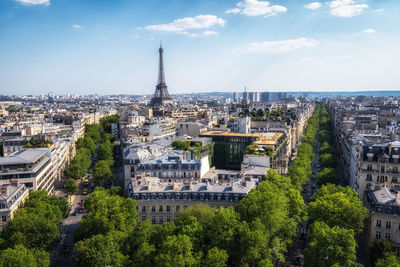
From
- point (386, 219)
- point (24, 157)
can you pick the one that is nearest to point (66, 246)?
point (24, 157)

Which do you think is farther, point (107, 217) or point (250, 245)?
point (107, 217)

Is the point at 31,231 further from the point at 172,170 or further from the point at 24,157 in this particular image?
the point at 172,170

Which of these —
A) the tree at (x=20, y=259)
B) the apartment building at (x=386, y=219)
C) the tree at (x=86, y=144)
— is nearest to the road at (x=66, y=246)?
the tree at (x=20, y=259)

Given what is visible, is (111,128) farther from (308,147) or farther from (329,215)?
(329,215)

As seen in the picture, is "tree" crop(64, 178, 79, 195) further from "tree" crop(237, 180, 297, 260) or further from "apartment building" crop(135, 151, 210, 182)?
"tree" crop(237, 180, 297, 260)

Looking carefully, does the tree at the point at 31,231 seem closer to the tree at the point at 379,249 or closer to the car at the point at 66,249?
the car at the point at 66,249

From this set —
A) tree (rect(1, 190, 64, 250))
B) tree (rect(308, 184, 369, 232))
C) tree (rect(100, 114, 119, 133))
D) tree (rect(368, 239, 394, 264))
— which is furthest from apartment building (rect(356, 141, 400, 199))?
tree (rect(100, 114, 119, 133))

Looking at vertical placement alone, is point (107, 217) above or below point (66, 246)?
above
